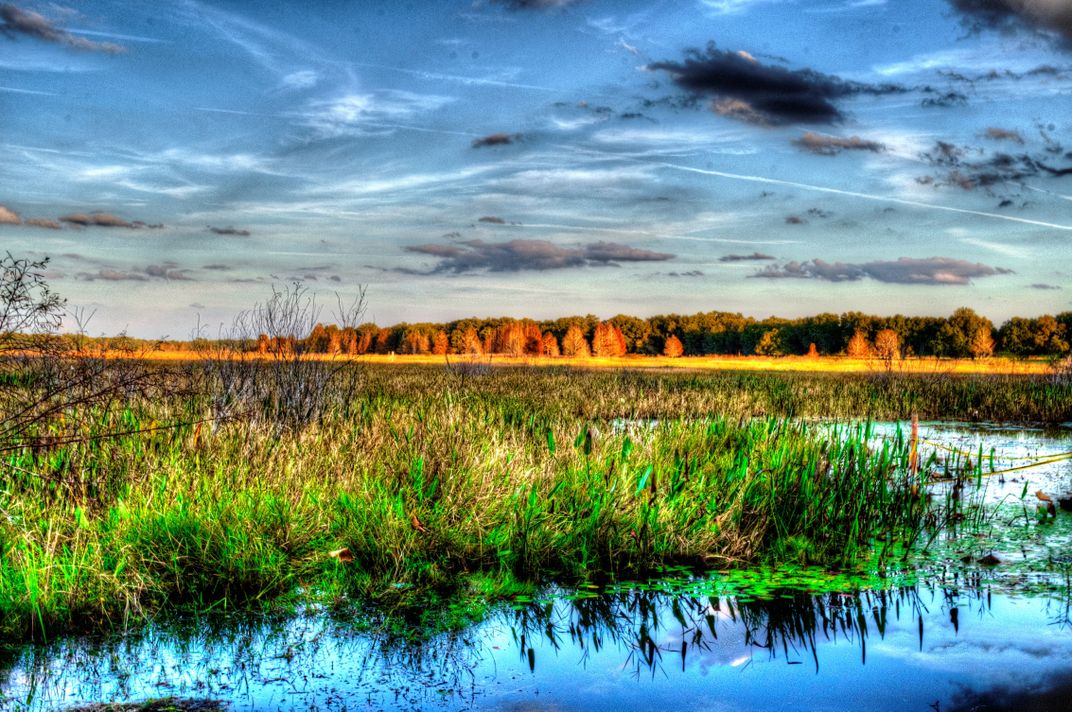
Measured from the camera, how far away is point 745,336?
11788 centimetres

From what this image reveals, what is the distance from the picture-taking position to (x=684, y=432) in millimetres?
10617

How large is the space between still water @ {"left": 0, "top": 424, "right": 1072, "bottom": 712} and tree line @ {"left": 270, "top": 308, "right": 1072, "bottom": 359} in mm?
55260

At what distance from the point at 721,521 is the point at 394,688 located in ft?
12.7

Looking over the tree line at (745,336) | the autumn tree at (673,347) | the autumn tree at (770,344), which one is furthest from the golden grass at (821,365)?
the autumn tree at (673,347)

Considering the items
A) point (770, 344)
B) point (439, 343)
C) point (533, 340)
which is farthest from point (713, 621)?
point (439, 343)

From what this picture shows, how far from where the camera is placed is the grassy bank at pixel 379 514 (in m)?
5.92

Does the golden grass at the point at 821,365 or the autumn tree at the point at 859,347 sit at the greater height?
the autumn tree at the point at 859,347

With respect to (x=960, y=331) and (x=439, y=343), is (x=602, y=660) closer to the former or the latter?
(x=960, y=331)

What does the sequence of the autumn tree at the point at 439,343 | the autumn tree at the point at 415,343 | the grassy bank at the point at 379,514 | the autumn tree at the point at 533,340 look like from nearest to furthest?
the grassy bank at the point at 379,514 < the autumn tree at the point at 533,340 < the autumn tree at the point at 439,343 < the autumn tree at the point at 415,343

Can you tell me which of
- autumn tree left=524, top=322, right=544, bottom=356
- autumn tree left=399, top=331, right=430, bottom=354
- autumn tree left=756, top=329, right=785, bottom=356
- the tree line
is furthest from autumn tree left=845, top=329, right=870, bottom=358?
autumn tree left=399, top=331, right=430, bottom=354

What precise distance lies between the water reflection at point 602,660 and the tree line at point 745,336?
182ft

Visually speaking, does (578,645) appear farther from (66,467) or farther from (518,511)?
(66,467)

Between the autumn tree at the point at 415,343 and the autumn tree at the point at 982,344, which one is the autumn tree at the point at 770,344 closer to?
the autumn tree at the point at 982,344

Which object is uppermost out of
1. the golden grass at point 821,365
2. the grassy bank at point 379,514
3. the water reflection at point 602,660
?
the golden grass at point 821,365
